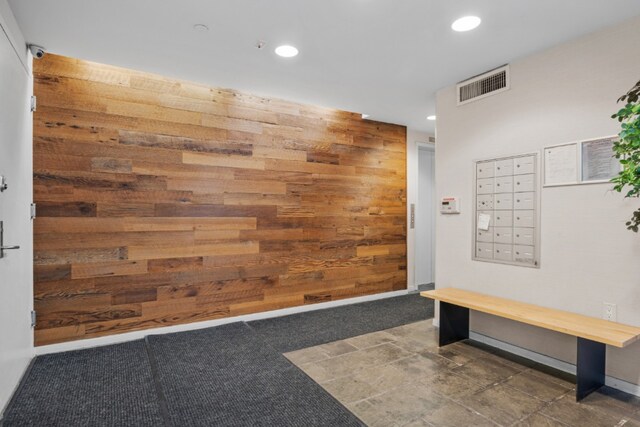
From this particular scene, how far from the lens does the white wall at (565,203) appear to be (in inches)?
96.2

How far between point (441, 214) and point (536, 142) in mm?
1158

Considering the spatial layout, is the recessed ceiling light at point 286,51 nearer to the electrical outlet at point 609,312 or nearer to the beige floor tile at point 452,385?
the beige floor tile at point 452,385

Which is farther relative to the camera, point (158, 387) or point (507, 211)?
point (507, 211)

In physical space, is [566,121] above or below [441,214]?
above

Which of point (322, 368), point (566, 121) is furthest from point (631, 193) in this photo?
point (322, 368)

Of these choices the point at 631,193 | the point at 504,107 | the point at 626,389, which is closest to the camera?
the point at 631,193

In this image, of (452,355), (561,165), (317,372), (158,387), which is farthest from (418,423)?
(561,165)

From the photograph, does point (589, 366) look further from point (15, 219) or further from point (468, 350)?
point (15, 219)

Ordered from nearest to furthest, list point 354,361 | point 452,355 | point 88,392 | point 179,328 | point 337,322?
point 88,392
point 354,361
point 452,355
point 179,328
point 337,322

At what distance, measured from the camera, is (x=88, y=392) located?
7.96ft

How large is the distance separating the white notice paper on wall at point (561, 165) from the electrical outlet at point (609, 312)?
0.92 meters

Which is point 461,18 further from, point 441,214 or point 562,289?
point 562,289

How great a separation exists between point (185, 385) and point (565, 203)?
321cm

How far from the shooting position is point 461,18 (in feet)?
8.01
